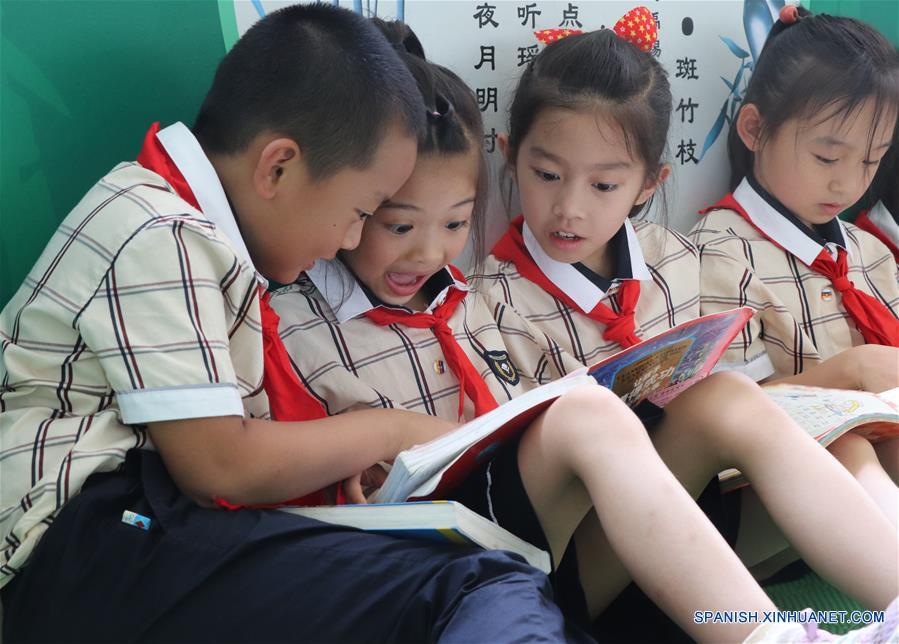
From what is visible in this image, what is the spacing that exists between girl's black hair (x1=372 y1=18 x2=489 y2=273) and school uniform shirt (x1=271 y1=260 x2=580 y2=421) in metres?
0.17

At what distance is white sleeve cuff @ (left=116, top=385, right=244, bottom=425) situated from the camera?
881 mm

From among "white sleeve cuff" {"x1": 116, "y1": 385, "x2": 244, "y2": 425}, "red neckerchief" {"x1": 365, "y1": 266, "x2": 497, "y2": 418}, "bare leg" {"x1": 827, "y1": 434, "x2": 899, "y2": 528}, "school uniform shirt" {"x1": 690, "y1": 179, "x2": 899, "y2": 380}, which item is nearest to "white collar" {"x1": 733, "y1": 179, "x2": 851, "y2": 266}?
"school uniform shirt" {"x1": 690, "y1": 179, "x2": 899, "y2": 380}

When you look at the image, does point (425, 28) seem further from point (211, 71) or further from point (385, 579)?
point (385, 579)

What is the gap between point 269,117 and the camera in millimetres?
1016

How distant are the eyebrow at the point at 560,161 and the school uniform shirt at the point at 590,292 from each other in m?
0.12

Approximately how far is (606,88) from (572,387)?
53 cm

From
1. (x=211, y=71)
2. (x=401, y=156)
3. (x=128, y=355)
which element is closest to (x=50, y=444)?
(x=128, y=355)

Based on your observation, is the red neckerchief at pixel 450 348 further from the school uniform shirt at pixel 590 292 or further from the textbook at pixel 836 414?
the textbook at pixel 836 414

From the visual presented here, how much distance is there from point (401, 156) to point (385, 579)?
1.45 feet

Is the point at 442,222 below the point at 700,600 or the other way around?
the other way around

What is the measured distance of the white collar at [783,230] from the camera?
1555mm

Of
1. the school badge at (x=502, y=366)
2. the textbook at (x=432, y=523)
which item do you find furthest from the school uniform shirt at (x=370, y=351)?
the textbook at (x=432, y=523)

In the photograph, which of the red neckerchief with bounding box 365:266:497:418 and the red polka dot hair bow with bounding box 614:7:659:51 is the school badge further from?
the red polka dot hair bow with bounding box 614:7:659:51

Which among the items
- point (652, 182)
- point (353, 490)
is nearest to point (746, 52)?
point (652, 182)
